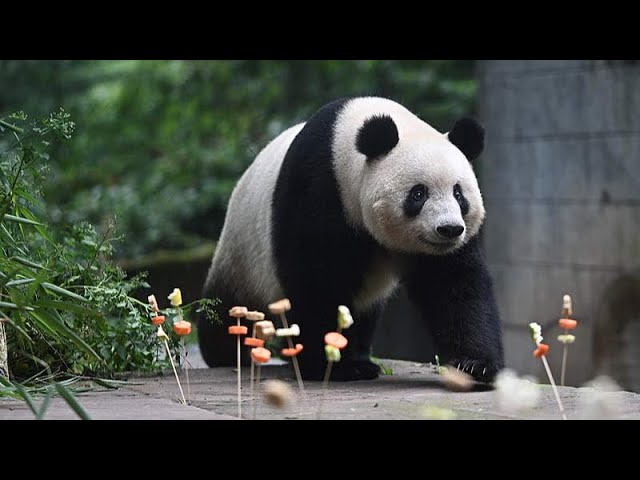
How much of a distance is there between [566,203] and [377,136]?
4.16 meters

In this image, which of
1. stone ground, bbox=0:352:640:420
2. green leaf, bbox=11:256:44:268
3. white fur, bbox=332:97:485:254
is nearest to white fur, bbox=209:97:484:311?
white fur, bbox=332:97:485:254

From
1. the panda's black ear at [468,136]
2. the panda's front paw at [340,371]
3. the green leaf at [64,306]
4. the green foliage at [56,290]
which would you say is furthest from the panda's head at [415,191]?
the green leaf at [64,306]

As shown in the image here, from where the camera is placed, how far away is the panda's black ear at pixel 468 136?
5230 millimetres

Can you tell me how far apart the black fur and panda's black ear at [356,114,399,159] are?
299 mm

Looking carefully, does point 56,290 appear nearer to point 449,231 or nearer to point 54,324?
point 54,324

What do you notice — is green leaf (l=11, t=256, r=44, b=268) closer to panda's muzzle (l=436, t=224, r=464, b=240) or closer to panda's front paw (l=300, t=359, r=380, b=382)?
panda's front paw (l=300, t=359, r=380, b=382)

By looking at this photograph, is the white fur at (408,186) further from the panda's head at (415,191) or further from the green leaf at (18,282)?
the green leaf at (18,282)

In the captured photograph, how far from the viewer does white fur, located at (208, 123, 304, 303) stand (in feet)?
18.7

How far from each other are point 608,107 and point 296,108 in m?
5.95

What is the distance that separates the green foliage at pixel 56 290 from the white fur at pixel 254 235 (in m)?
0.65

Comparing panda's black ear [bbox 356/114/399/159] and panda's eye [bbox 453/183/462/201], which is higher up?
panda's black ear [bbox 356/114/399/159]

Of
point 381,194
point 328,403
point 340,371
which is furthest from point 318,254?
point 328,403

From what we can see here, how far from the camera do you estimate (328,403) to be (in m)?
4.22

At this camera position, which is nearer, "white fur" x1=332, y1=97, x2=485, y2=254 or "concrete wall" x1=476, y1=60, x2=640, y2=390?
"white fur" x1=332, y1=97, x2=485, y2=254
